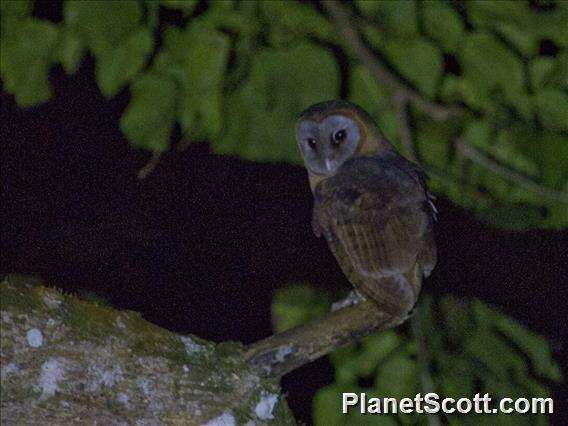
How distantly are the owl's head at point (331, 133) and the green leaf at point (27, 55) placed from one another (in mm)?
458

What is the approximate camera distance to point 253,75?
1468 mm

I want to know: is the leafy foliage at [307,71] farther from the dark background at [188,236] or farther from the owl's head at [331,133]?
the dark background at [188,236]

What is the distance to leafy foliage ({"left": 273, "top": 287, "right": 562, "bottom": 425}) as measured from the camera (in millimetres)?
1338

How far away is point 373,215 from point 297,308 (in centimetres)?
53

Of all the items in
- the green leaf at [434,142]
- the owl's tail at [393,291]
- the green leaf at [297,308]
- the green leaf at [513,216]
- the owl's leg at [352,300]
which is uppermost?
the owl's tail at [393,291]

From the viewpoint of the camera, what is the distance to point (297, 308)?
163cm

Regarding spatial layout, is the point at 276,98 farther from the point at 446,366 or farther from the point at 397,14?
the point at 446,366

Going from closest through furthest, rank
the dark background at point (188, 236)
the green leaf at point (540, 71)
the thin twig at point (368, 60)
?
the green leaf at point (540, 71), the thin twig at point (368, 60), the dark background at point (188, 236)

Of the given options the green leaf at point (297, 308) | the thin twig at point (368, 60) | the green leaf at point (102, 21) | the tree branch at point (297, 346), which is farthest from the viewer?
the green leaf at point (297, 308)

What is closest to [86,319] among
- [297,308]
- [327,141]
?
[327,141]

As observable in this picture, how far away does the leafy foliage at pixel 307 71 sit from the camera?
1314 mm

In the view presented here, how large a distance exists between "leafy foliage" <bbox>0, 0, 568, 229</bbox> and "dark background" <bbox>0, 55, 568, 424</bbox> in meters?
0.71

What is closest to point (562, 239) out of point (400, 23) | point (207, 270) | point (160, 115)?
point (207, 270)

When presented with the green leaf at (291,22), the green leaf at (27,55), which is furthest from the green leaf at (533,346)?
the green leaf at (27,55)
